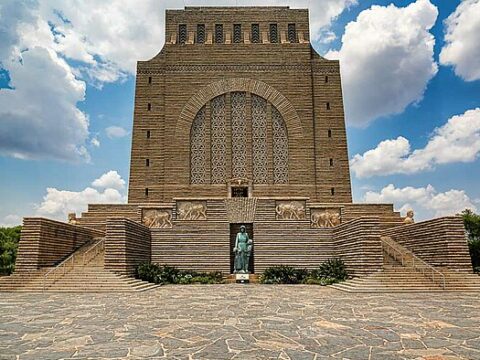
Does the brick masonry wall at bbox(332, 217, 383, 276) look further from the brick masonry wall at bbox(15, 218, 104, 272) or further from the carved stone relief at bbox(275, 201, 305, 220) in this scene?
the brick masonry wall at bbox(15, 218, 104, 272)

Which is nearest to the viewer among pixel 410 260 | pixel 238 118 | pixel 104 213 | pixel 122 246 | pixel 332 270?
pixel 122 246

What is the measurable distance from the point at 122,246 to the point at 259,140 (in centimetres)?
1229

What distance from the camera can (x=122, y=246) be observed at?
44.0ft

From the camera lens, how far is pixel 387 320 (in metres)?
6.65

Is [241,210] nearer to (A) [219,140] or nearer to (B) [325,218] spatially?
(B) [325,218]

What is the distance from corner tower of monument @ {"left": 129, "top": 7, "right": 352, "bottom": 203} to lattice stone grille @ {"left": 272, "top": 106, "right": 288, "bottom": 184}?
0.19 feet

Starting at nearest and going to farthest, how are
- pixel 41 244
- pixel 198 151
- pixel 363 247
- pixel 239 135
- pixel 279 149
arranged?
1. pixel 363 247
2. pixel 41 244
3. pixel 198 151
4. pixel 279 149
5. pixel 239 135

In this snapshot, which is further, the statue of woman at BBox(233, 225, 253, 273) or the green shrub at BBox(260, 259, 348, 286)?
the statue of woman at BBox(233, 225, 253, 273)

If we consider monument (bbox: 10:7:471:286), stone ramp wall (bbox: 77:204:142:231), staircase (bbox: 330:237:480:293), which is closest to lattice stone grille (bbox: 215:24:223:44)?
monument (bbox: 10:7:471:286)

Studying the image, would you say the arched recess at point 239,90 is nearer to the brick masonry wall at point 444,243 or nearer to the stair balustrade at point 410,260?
the stair balustrade at point 410,260

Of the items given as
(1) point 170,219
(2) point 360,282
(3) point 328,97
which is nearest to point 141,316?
(2) point 360,282

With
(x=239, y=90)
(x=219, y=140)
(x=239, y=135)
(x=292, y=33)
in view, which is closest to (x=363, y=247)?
(x=239, y=135)

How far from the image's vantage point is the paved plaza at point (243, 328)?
185 inches

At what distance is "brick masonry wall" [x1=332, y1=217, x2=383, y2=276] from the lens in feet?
41.7
